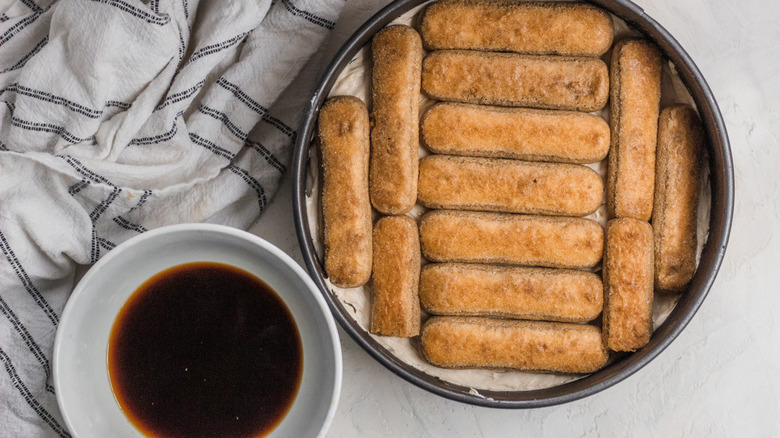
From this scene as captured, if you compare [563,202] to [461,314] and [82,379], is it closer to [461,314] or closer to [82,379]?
[461,314]

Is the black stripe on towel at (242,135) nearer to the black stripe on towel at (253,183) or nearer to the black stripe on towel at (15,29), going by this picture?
the black stripe on towel at (253,183)

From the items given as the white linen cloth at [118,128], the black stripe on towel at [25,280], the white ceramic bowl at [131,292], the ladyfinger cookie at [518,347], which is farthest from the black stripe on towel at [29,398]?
the ladyfinger cookie at [518,347]

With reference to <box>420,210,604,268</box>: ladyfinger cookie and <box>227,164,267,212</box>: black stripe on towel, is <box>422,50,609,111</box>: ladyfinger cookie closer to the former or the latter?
<box>420,210,604,268</box>: ladyfinger cookie

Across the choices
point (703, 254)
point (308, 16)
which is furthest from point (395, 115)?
point (703, 254)

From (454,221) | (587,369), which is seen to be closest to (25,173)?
(454,221)

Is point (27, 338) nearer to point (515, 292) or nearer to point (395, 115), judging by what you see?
point (395, 115)
